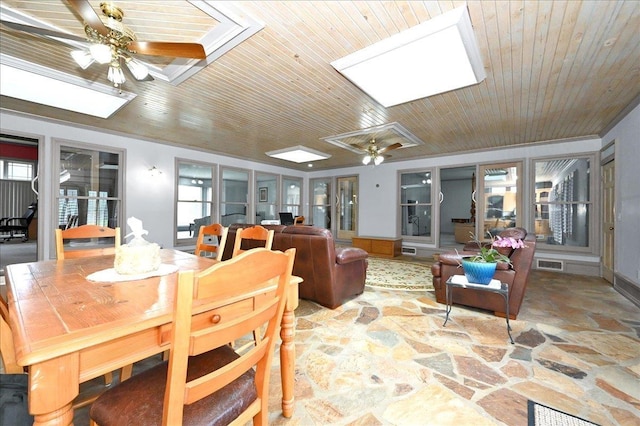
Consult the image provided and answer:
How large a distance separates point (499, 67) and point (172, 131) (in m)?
4.90

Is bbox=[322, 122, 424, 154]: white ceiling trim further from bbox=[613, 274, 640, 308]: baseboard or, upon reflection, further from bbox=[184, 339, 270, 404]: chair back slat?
bbox=[184, 339, 270, 404]: chair back slat

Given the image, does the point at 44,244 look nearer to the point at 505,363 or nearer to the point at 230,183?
the point at 230,183

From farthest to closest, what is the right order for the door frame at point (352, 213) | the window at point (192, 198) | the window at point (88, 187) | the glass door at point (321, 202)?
the glass door at point (321, 202)
the door frame at point (352, 213)
the window at point (192, 198)
the window at point (88, 187)

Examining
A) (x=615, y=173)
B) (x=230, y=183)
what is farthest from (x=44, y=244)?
(x=615, y=173)

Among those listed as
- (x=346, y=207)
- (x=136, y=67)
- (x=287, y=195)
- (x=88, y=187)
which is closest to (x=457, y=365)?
(x=136, y=67)

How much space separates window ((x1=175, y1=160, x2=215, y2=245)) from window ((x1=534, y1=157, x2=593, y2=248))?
703 centimetres

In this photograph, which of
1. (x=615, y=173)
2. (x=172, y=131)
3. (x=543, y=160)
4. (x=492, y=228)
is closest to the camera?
(x=615, y=173)

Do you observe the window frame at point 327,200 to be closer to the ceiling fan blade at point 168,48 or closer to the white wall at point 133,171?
the white wall at point 133,171

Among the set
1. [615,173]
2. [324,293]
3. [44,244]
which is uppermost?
[615,173]

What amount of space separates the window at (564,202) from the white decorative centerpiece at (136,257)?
6544 mm

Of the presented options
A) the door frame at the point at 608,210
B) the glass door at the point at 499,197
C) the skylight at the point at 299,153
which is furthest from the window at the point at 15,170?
the door frame at the point at 608,210

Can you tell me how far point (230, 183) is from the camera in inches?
278

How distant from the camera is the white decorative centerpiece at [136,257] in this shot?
4.73 feet

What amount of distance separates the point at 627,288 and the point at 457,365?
11.3ft
